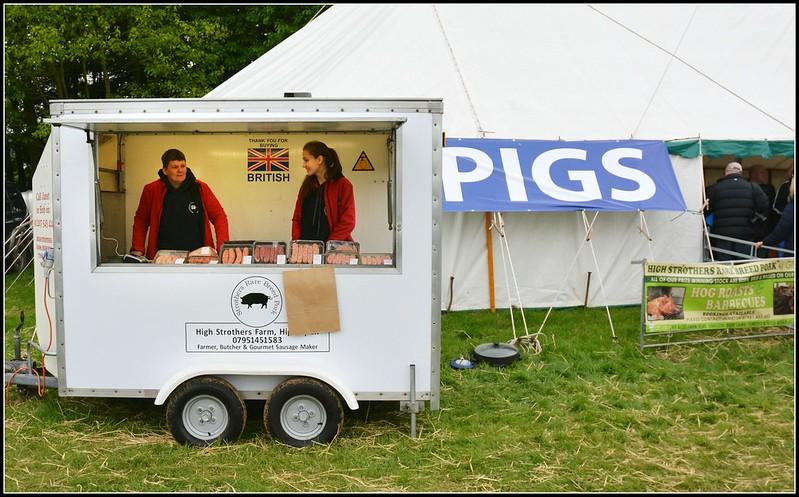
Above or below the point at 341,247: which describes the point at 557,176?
above

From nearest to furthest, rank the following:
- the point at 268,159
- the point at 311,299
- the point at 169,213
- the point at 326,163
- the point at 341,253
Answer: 1. the point at 311,299
2. the point at 341,253
3. the point at 326,163
4. the point at 169,213
5. the point at 268,159

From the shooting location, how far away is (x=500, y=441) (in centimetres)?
445

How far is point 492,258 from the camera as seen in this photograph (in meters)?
8.43

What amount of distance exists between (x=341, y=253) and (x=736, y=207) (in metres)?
6.30

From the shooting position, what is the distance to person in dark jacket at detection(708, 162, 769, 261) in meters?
8.35

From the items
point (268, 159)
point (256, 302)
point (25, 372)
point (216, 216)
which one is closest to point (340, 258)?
point (256, 302)

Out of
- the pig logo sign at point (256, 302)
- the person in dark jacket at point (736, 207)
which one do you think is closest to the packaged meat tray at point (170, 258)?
the pig logo sign at point (256, 302)

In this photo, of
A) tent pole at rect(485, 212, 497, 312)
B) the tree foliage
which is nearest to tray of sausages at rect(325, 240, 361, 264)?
tent pole at rect(485, 212, 497, 312)

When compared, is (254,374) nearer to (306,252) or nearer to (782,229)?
(306,252)

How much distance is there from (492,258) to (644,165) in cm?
231

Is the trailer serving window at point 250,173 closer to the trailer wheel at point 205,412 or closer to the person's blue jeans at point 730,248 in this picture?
the trailer wheel at point 205,412

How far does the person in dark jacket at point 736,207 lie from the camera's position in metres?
8.35

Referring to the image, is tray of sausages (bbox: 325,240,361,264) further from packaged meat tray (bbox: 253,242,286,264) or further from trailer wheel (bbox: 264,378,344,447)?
trailer wheel (bbox: 264,378,344,447)

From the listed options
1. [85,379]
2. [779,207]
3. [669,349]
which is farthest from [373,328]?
[779,207]
